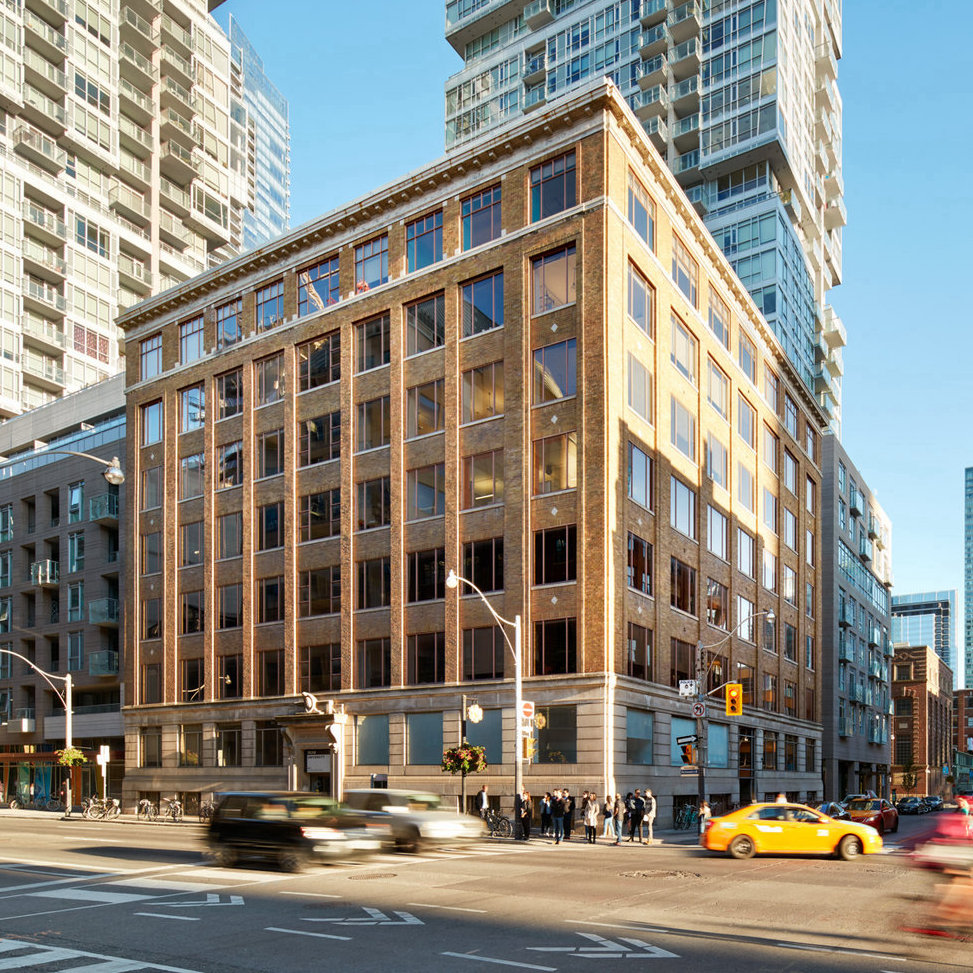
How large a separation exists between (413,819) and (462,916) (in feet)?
32.6

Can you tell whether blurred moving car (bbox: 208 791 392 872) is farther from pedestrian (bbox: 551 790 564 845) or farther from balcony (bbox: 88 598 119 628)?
balcony (bbox: 88 598 119 628)

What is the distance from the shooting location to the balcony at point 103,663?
63844 millimetres

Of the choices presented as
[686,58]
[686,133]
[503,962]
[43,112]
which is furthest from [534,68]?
[503,962]

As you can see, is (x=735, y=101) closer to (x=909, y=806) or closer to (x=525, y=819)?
(x=909, y=806)

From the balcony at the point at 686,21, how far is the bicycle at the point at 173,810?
3004 inches

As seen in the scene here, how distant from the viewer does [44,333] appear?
90.4m

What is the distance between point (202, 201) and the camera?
4350 inches

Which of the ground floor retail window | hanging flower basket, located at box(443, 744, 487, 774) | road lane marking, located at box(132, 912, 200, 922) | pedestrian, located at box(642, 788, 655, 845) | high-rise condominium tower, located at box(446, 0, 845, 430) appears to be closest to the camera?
road lane marking, located at box(132, 912, 200, 922)

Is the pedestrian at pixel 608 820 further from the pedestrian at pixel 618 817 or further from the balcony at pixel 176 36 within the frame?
the balcony at pixel 176 36

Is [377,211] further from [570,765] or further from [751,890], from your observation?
[751,890]

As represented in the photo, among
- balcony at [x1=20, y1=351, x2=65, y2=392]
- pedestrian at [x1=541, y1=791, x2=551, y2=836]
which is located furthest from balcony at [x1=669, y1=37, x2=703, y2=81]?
pedestrian at [x1=541, y1=791, x2=551, y2=836]

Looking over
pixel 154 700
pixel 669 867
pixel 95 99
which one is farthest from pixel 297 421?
pixel 95 99

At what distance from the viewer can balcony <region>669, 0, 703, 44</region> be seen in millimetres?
92688

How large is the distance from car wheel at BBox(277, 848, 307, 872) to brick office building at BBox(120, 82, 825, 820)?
18.8 meters
